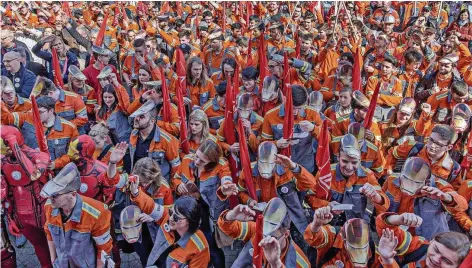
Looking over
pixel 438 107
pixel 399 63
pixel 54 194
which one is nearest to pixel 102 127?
pixel 54 194

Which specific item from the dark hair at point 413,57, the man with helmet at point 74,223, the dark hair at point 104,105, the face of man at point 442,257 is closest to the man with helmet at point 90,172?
the man with helmet at point 74,223

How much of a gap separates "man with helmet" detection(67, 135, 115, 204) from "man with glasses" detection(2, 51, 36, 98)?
2.28 meters

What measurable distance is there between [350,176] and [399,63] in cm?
435

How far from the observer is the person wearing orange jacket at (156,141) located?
180 inches

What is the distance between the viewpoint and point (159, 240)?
3467 mm

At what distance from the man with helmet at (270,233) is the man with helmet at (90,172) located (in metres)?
1.22

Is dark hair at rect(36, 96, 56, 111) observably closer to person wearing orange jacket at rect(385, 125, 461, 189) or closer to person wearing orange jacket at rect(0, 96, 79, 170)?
person wearing orange jacket at rect(0, 96, 79, 170)

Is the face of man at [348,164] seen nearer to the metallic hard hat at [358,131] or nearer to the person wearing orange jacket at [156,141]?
the metallic hard hat at [358,131]

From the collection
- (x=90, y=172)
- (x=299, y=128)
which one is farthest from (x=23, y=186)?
(x=299, y=128)

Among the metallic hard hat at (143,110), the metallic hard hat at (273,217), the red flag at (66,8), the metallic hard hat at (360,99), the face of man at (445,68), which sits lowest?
the red flag at (66,8)

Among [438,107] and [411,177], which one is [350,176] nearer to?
[411,177]

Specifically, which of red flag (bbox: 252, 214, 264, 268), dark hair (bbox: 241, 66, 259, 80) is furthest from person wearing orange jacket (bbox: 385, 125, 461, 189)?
dark hair (bbox: 241, 66, 259, 80)

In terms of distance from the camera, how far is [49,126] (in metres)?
4.89

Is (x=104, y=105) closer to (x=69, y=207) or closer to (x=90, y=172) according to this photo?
(x=90, y=172)
